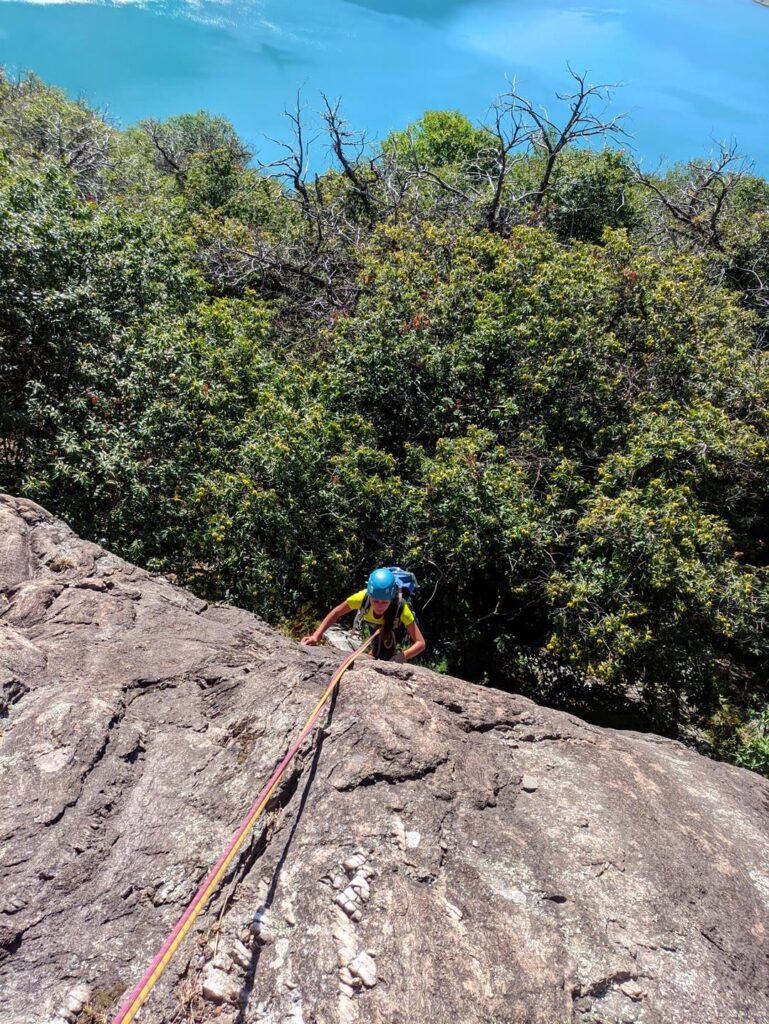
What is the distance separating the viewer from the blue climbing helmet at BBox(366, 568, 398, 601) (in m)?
4.71

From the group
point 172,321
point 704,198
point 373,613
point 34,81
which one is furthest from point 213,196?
point 34,81

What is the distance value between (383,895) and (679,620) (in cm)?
560

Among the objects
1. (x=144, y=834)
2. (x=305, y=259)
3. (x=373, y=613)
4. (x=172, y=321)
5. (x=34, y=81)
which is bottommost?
(x=144, y=834)

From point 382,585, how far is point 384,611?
41cm

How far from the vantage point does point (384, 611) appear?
5.02 m

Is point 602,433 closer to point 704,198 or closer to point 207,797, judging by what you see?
point 207,797

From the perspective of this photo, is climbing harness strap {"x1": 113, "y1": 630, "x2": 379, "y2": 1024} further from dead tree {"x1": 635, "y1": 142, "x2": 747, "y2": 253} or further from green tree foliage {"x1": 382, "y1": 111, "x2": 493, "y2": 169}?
green tree foliage {"x1": 382, "y1": 111, "x2": 493, "y2": 169}

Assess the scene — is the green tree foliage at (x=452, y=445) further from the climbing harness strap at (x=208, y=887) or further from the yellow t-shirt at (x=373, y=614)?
the climbing harness strap at (x=208, y=887)

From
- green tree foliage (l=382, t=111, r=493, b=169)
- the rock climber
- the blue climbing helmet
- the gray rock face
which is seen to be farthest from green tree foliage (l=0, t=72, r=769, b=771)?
green tree foliage (l=382, t=111, r=493, b=169)

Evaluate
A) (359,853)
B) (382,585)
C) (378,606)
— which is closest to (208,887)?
(359,853)

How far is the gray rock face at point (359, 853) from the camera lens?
96.0 inches

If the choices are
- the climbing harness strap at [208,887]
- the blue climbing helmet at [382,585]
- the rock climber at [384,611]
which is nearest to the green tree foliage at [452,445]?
the rock climber at [384,611]

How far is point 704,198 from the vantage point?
18281mm

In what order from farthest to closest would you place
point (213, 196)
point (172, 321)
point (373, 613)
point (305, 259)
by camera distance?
point (213, 196)
point (305, 259)
point (172, 321)
point (373, 613)
